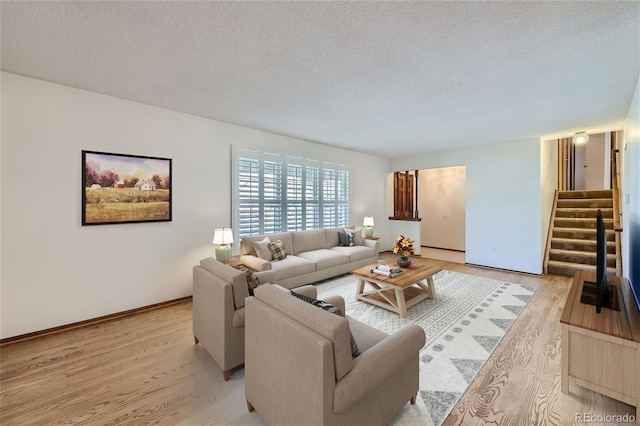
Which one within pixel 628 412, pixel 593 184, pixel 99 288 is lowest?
pixel 628 412

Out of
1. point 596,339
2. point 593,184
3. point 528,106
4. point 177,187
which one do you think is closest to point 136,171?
point 177,187

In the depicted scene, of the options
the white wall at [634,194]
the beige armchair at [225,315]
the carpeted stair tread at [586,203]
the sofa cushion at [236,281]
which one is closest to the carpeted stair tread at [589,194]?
the carpeted stair tread at [586,203]

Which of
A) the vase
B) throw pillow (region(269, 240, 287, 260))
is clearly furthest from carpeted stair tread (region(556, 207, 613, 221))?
throw pillow (region(269, 240, 287, 260))

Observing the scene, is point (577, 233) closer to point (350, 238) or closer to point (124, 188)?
point (350, 238)

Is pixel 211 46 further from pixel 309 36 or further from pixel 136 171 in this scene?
pixel 136 171

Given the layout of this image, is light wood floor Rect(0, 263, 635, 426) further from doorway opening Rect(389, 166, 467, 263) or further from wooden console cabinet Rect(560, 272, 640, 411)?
doorway opening Rect(389, 166, 467, 263)

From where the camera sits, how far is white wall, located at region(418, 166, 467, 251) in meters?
7.50

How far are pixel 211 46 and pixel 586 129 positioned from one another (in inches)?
228

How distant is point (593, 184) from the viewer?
7465 millimetres

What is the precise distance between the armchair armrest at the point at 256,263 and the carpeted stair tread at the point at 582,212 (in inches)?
257

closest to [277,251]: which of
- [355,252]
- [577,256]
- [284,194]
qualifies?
[284,194]

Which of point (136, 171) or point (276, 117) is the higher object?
point (276, 117)

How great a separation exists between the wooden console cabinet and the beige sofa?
2.89m

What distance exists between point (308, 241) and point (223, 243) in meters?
1.68
